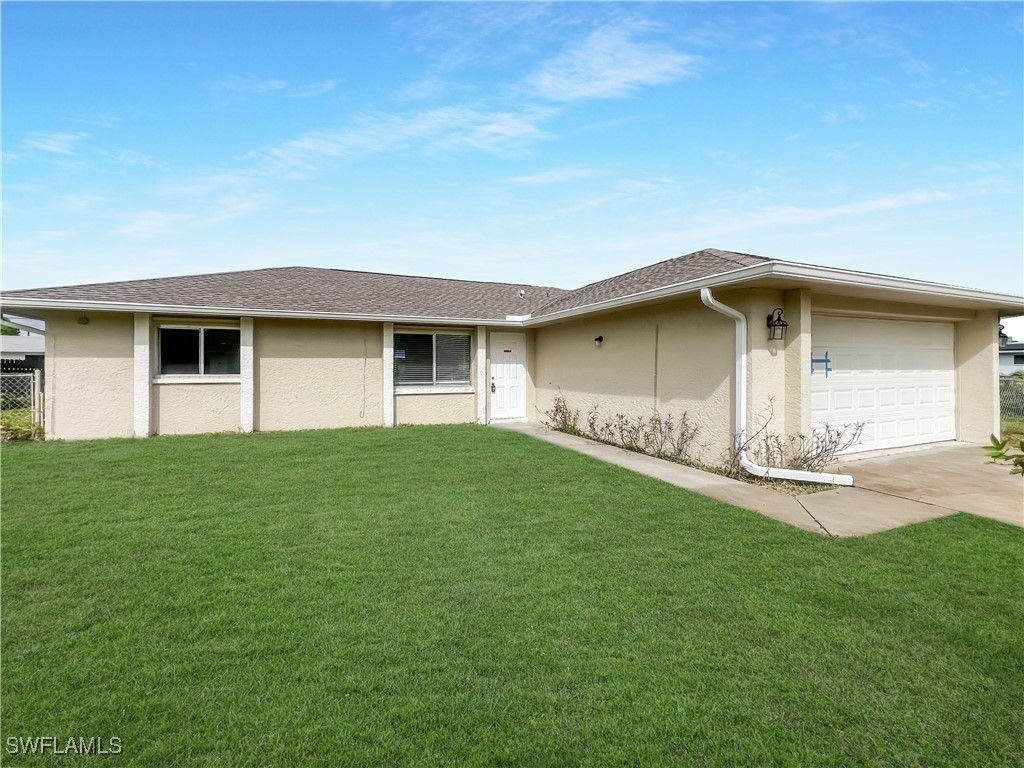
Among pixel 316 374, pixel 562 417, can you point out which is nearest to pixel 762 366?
pixel 562 417

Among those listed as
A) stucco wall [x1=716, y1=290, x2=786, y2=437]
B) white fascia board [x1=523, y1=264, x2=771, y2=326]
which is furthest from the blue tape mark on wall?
white fascia board [x1=523, y1=264, x2=771, y2=326]

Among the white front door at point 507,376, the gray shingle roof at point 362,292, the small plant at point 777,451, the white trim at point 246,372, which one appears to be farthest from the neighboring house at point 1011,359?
the white trim at point 246,372

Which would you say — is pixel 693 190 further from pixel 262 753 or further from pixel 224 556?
pixel 262 753

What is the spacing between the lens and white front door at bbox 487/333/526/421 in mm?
13898

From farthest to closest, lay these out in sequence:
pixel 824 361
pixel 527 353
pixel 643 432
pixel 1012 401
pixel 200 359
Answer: pixel 1012 401
pixel 527 353
pixel 200 359
pixel 643 432
pixel 824 361

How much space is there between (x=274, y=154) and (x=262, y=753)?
35.7 ft

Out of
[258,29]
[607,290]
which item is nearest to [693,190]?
[607,290]

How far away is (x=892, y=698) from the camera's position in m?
2.54

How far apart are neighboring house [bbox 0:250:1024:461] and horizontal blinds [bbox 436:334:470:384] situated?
0.06 metres

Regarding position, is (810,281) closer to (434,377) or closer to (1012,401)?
(434,377)

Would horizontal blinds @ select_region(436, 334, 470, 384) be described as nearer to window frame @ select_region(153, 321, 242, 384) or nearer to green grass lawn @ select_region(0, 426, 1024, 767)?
window frame @ select_region(153, 321, 242, 384)

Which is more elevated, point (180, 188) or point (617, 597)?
point (180, 188)

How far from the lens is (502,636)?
10.2 ft

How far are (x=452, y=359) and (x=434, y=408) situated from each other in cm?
139
